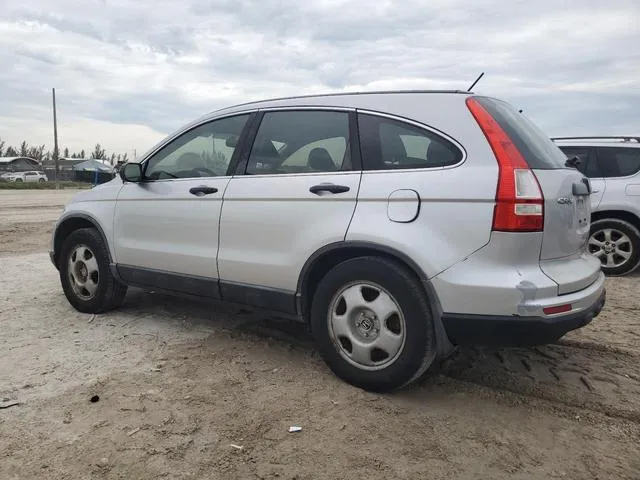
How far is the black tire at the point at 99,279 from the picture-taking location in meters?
4.69

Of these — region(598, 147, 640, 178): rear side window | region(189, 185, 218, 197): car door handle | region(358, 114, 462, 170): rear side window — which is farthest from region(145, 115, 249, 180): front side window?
region(598, 147, 640, 178): rear side window

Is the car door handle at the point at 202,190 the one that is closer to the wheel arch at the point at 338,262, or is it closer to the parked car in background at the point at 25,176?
the wheel arch at the point at 338,262

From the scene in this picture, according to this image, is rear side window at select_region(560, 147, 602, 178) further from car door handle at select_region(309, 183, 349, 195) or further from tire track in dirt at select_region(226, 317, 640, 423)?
car door handle at select_region(309, 183, 349, 195)


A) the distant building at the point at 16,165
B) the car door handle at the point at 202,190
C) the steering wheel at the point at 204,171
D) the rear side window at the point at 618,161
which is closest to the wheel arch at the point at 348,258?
the car door handle at the point at 202,190

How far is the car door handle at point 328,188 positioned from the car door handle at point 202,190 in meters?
0.88

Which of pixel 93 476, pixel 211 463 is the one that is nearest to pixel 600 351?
pixel 211 463

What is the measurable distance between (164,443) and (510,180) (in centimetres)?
215

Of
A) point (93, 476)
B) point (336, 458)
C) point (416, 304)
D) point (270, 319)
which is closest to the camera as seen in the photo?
point (93, 476)

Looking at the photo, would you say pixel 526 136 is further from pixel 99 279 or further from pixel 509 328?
pixel 99 279

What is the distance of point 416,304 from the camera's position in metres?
2.92

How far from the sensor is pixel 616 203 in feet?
22.5

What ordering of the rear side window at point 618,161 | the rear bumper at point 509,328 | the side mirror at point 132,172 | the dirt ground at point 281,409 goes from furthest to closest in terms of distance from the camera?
the rear side window at point 618,161 → the side mirror at point 132,172 → the rear bumper at point 509,328 → the dirt ground at point 281,409

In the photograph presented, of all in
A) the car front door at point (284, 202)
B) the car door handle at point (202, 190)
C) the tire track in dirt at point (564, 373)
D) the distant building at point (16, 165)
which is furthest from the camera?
the distant building at point (16, 165)

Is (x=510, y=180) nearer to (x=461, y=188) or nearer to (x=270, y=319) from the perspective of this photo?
(x=461, y=188)
